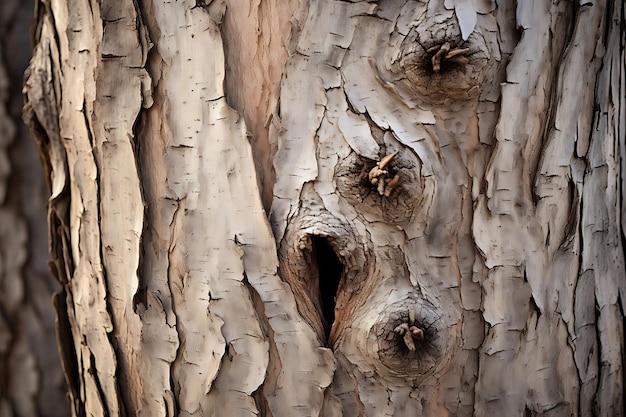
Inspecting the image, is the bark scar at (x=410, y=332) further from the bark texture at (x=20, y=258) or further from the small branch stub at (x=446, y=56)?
the bark texture at (x=20, y=258)

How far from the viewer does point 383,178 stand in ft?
2.43

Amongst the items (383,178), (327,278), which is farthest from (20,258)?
(383,178)

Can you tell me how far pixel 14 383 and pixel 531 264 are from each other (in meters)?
1.24

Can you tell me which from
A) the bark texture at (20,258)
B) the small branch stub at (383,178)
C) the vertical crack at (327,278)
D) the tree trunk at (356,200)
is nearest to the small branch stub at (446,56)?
the tree trunk at (356,200)

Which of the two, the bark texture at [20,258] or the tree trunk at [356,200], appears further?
the bark texture at [20,258]

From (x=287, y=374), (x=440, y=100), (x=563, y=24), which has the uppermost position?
(x=563, y=24)

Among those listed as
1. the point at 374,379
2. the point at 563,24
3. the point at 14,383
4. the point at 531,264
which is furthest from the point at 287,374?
the point at 14,383

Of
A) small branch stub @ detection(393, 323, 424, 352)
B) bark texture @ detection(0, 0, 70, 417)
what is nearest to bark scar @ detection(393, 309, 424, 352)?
small branch stub @ detection(393, 323, 424, 352)

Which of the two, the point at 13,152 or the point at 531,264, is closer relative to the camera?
the point at 531,264

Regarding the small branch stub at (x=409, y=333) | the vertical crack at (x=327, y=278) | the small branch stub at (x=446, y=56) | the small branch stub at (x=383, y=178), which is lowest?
the small branch stub at (x=409, y=333)

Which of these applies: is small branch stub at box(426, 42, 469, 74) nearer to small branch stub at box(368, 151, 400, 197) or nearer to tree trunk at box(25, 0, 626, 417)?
tree trunk at box(25, 0, 626, 417)

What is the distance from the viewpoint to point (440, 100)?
77 cm

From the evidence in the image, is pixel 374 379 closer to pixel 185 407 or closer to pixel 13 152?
pixel 185 407

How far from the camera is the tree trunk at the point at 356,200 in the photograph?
0.77 metres
